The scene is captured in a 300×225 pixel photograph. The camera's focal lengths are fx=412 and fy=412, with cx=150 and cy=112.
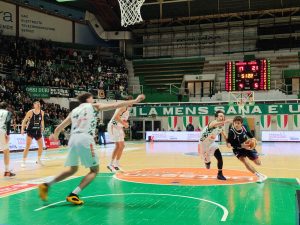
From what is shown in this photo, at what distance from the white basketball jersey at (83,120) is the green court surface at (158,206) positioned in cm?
126

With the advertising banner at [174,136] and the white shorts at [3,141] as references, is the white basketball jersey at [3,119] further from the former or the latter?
the advertising banner at [174,136]

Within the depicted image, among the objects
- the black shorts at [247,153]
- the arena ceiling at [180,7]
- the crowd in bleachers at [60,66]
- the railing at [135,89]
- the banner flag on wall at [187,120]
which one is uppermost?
the arena ceiling at [180,7]

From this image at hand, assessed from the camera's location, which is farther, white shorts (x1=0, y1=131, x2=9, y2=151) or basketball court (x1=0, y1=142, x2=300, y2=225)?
white shorts (x1=0, y1=131, x2=9, y2=151)

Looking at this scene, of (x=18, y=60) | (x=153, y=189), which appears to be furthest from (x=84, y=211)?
(x=18, y=60)

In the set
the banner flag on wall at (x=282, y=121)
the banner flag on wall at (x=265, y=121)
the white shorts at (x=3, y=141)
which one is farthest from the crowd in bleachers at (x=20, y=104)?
the banner flag on wall at (x=282, y=121)

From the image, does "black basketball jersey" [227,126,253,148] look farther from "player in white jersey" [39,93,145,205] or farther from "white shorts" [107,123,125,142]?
"player in white jersey" [39,93,145,205]

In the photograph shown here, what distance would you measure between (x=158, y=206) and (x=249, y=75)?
24915mm

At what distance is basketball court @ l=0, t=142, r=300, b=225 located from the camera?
19.8 feet

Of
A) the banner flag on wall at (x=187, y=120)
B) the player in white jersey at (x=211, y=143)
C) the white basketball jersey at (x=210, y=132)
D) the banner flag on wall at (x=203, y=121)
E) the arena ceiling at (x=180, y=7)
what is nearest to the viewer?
the player in white jersey at (x=211, y=143)

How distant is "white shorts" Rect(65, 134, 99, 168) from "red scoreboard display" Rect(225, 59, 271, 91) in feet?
81.1

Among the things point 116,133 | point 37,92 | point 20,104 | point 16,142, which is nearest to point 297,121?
point 37,92

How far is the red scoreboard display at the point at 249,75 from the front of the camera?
29.9 m

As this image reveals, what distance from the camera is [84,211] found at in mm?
6477

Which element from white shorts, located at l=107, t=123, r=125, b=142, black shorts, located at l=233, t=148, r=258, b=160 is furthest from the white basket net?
black shorts, located at l=233, t=148, r=258, b=160
